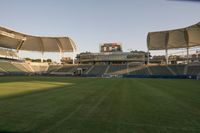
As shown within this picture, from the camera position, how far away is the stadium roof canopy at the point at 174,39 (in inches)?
2285

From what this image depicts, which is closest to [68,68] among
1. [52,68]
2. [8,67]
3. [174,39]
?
[52,68]

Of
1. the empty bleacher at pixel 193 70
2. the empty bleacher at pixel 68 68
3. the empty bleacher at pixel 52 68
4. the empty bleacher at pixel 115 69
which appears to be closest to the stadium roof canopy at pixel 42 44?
the empty bleacher at pixel 52 68

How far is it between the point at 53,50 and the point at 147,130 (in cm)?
7929

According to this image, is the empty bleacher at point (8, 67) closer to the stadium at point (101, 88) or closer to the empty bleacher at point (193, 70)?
the stadium at point (101, 88)

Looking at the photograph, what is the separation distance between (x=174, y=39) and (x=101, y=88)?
183ft

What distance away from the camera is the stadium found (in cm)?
536

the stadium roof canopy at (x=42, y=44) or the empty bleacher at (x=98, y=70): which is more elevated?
the stadium roof canopy at (x=42, y=44)

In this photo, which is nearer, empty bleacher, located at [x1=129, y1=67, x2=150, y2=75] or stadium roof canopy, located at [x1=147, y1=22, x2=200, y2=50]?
stadium roof canopy, located at [x1=147, y1=22, x2=200, y2=50]

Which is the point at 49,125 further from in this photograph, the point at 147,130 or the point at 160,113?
the point at 160,113

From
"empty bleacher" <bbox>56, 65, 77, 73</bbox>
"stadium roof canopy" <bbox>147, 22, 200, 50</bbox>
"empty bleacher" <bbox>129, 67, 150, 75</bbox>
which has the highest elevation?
"stadium roof canopy" <bbox>147, 22, 200, 50</bbox>

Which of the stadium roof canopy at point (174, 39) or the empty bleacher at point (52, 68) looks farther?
the empty bleacher at point (52, 68)

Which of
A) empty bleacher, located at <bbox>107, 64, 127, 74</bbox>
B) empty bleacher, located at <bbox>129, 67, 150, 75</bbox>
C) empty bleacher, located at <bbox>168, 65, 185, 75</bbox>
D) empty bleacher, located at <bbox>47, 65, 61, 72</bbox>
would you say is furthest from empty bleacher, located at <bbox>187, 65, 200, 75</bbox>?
empty bleacher, located at <bbox>47, 65, 61, 72</bbox>

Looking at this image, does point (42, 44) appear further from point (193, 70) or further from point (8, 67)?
point (193, 70)

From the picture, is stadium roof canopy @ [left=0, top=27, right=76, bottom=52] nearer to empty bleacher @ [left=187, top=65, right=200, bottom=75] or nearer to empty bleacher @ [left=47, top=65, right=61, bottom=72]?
empty bleacher @ [left=47, top=65, right=61, bottom=72]
